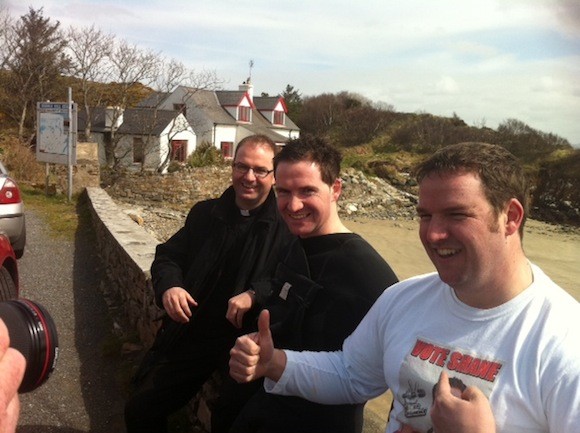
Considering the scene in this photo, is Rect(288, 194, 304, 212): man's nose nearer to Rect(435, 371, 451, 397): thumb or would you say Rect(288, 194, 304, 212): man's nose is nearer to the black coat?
the black coat

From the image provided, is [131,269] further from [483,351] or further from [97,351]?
[483,351]

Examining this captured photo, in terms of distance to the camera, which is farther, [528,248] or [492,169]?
[528,248]

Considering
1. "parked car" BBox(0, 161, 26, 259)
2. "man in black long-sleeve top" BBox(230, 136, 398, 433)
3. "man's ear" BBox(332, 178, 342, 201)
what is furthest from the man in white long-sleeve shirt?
"parked car" BBox(0, 161, 26, 259)

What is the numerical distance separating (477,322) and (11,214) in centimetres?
741

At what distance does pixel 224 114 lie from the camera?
41.6 meters

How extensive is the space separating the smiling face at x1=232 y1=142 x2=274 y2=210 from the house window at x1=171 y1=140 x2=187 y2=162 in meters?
33.1

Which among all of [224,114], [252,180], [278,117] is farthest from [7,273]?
[278,117]

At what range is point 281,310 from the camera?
2340 mm

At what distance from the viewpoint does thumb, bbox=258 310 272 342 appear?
1.95 meters

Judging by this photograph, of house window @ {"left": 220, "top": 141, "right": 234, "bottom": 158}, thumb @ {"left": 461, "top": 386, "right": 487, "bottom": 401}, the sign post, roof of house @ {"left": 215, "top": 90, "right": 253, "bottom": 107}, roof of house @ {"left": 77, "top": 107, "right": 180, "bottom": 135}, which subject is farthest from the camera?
roof of house @ {"left": 215, "top": 90, "right": 253, "bottom": 107}

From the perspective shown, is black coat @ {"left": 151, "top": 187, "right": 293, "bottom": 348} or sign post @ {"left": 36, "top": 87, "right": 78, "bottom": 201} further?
sign post @ {"left": 36, "top": 87, "right": 78, "bottom": 201}

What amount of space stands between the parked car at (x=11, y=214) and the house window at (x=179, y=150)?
28.0 m

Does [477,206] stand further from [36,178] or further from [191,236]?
[36,178]

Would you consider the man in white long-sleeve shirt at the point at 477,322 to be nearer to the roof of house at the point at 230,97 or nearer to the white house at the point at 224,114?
the white house at the point at 224,114
